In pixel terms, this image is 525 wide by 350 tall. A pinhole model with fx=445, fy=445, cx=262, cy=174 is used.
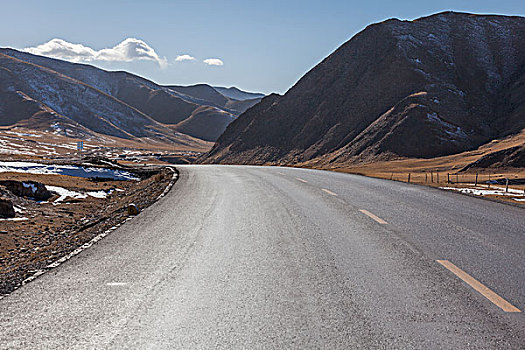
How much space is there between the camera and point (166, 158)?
4934 inches

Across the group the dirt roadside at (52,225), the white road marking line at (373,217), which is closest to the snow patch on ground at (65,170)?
the dirt roadside at (52,225)

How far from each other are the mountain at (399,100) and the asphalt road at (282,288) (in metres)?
58.9

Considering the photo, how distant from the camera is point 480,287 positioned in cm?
481

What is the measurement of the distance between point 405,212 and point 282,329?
6965 mm

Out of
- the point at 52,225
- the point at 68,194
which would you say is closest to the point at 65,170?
the point at 68,194

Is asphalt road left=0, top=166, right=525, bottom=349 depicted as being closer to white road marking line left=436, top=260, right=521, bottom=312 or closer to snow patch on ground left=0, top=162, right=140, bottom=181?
white road marking line left=436, top=260, right=521, bottom=312

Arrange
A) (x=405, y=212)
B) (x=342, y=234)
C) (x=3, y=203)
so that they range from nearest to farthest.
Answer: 1. (x=342, y=234)
2. (x=405, y=212)
3. (x=3, y=203)

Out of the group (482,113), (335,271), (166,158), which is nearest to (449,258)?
(335,271)

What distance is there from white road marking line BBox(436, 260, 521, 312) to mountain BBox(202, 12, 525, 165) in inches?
2384

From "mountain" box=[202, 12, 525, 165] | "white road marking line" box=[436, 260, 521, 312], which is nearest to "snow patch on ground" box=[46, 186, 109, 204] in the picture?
"white road marking line" box=[436, 260, 521, 312]

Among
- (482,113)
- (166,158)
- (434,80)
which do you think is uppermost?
(434,80)

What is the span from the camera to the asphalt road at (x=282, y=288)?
3.63m

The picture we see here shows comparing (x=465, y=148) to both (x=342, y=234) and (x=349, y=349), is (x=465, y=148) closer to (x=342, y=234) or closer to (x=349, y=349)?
(x=342, y=234)

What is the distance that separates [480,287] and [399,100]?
238 feet
